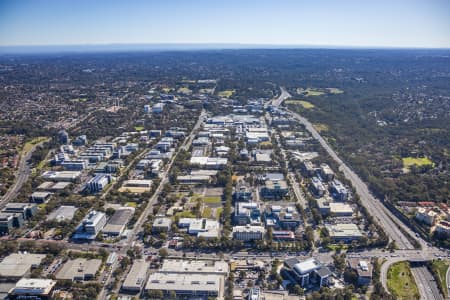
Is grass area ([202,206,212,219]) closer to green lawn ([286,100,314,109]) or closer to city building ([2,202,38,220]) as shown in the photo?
city building ([2,202,38,220])

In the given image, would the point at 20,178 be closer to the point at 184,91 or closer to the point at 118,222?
the point at 118,222

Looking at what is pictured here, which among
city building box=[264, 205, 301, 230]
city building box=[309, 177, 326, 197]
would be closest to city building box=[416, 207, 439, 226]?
city building box=[309, 177, 326, 197]

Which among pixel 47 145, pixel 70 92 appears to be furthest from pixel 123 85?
pixel 47 145

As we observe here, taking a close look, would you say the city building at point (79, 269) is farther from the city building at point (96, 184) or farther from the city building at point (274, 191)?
the city building at point (274, 191)

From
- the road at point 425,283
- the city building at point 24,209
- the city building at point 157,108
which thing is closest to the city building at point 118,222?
the city building at point 24,209

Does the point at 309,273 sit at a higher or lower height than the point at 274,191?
lower

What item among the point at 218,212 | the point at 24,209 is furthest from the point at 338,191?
the point at 24,209
